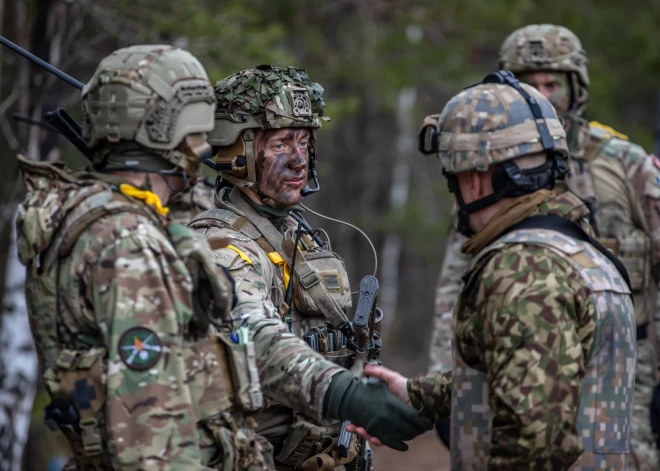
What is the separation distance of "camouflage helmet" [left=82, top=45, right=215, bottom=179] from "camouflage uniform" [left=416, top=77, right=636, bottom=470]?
102 cm

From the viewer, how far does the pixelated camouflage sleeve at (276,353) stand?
15.3 ft

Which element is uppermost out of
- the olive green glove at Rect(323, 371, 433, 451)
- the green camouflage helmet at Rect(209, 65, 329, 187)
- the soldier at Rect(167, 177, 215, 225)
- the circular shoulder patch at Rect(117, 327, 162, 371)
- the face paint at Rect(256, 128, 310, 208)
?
the green camouflage helmet at Rect(209, 65, 329, 187)

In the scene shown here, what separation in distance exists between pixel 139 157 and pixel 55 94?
601 centimetres

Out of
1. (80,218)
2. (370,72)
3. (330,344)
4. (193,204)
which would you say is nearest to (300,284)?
(330,344)

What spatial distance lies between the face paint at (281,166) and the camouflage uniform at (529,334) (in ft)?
4.42

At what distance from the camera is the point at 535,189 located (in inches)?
170

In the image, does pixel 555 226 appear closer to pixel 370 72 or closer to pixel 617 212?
pixel 617 212

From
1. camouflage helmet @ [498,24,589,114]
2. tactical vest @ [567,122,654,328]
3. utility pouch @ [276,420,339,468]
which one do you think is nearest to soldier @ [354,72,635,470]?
utility pouch @ [276,420,339,468]

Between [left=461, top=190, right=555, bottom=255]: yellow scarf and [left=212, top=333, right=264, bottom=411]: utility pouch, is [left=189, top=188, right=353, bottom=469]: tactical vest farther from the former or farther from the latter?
[left=461, top=190, right=555, bottom=255]: yellow scarf

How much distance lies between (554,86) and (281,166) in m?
3.02

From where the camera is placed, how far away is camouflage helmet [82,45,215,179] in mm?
4102

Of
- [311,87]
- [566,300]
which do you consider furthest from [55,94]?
[566,300]

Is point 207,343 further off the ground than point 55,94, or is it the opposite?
point 55,94

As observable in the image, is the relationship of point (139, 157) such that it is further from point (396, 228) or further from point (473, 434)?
point (396, 228)
